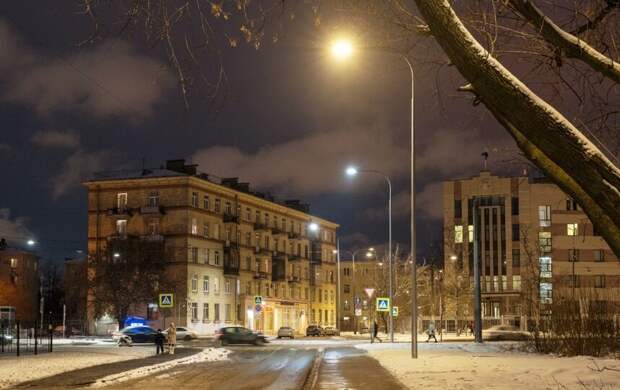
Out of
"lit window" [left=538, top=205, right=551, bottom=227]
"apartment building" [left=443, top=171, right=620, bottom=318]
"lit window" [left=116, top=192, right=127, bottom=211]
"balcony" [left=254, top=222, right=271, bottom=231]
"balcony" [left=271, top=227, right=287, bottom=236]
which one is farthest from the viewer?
"balcony" [left=271, top=227, right=287, bottom=236]

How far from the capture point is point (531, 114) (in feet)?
29.3

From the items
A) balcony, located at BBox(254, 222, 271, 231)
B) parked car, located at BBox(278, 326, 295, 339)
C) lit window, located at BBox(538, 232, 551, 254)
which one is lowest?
parked car, located at BBox(278, 326, 295, 339)

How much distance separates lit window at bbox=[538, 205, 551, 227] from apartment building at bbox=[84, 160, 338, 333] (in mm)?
31142

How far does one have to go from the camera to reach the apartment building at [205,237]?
281 feet

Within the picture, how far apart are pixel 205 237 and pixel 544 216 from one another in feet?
133

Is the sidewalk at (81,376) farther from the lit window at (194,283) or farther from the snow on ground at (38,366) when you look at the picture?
the lit window at (194,283)

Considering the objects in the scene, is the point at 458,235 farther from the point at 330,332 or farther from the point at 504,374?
the point at 504,374

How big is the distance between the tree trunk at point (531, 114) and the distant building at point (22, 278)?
386ft

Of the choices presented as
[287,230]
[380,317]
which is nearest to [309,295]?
[287,230]

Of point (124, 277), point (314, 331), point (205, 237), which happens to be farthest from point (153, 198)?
point (314, 331)

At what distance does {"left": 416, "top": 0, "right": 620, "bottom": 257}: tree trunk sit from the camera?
28.9 ft

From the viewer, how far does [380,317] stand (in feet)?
300

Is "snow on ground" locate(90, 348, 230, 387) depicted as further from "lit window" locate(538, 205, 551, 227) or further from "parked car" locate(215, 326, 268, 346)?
"lit window" locate(538, 205, 551, 227)

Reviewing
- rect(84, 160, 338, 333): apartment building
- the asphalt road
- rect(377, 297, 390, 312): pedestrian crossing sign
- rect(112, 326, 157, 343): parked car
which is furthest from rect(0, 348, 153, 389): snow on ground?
rect(84, 160, 338, 333): apartment building
